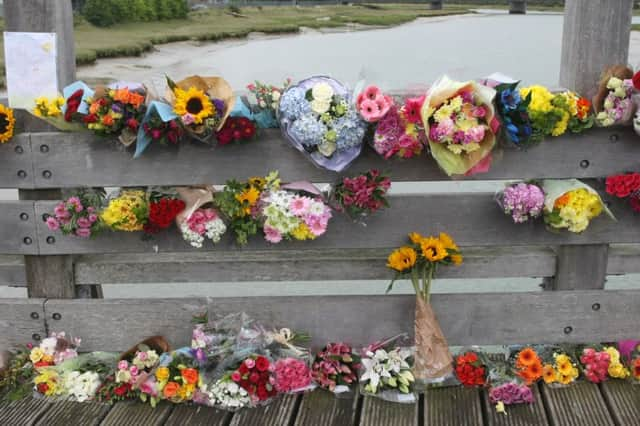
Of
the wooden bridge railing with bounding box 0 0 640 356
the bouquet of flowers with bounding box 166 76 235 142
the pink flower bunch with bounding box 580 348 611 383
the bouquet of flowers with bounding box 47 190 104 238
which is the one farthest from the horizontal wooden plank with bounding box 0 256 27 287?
the pink flower bunch with bounding box 580 348 611 383

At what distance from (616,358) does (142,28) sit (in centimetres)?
246

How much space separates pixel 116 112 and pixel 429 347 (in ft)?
4.65

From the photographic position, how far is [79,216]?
8.46 ft


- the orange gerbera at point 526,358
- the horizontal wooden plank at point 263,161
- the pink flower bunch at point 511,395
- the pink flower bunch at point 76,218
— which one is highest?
the horizontal wooden plank at point 263,161

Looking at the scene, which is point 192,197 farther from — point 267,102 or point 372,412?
point 372,412

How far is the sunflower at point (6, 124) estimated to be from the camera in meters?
2.55

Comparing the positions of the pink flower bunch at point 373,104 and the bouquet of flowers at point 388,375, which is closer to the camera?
the pink flower bunch at point 373,104

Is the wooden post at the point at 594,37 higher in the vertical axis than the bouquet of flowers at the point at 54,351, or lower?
higher

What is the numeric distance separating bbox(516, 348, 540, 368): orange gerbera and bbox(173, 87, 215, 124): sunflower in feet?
4.90

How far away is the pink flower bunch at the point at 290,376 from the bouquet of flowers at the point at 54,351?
2.72ft

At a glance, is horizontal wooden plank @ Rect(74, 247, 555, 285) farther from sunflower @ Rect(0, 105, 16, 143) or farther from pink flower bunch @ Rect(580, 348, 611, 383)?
sunflower @ Rect(0, 105, 16, 143)

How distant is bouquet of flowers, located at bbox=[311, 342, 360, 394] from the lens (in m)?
2.67

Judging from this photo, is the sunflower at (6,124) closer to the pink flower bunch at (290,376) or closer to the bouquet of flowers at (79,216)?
the bouquet of flowers at (79,216)

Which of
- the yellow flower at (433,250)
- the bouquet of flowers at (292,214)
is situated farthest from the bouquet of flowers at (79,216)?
the yellow flower at (433,250)
